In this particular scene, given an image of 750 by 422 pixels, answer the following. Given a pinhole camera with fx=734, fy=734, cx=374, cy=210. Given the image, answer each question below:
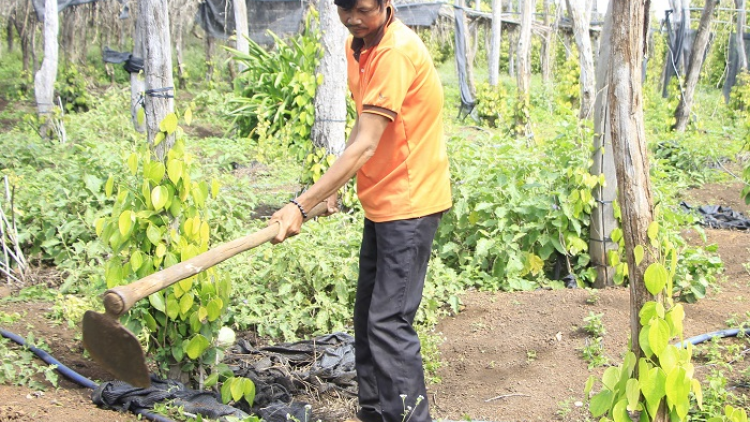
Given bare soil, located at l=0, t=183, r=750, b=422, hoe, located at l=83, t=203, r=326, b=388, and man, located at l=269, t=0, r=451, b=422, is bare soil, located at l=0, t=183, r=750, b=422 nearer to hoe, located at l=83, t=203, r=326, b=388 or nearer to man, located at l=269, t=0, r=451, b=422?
hoe, located at l=83, t=203, r=326, b=388

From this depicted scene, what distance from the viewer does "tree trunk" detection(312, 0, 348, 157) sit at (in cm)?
665

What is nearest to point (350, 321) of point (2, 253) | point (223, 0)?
point (2, 253)

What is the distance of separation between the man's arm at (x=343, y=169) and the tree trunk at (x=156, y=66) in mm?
1112

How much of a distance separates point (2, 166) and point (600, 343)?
18.3ft

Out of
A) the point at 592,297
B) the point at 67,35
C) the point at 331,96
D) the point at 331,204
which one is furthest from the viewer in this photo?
the point at 67,35

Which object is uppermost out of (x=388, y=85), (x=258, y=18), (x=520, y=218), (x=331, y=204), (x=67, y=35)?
(x=258, y=18)

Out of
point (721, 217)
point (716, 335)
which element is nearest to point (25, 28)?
point (721, 217)

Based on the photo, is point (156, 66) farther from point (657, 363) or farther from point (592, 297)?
point (592, 297)

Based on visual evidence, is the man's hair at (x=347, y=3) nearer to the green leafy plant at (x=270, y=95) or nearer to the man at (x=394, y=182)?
the man at (x=394, y=182)

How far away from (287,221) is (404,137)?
529 mm

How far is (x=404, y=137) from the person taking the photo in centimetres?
Result: 271

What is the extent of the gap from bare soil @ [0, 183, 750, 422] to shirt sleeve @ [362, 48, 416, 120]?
1404 mm

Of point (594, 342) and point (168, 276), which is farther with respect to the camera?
point (594, 342)

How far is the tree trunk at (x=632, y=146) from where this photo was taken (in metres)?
2.50
